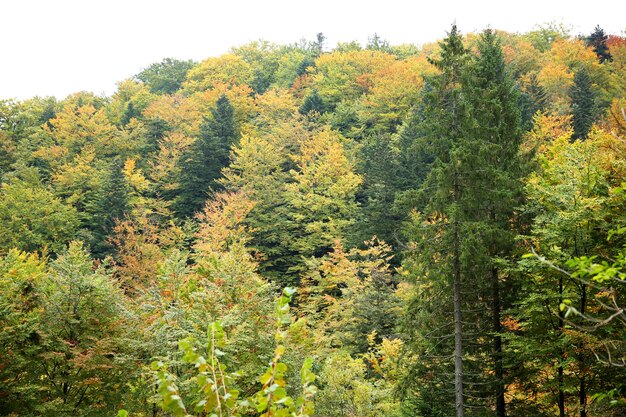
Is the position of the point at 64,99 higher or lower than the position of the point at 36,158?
higher

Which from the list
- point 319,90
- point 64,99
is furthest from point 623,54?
point 64,99

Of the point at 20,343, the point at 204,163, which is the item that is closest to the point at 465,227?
the point at 20,343

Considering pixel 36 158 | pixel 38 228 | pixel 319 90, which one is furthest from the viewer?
pixel 319 90

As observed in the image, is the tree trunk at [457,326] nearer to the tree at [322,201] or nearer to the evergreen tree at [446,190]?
the evergreen tree at [446,190]

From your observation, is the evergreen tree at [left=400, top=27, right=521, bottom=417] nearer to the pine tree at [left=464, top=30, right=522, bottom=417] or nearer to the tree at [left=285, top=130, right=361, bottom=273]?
the pine tree at [left=464, top=30, right=522, bottom=417]

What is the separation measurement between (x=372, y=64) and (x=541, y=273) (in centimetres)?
4331

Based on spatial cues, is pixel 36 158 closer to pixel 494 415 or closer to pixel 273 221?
pixel 273 221

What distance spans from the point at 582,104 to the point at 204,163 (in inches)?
1105

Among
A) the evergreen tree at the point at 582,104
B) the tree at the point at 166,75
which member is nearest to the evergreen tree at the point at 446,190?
the evergreen tree at the point at 582,104

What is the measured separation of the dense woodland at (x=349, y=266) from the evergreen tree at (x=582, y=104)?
0.75ft

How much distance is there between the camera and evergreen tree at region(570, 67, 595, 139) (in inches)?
1321

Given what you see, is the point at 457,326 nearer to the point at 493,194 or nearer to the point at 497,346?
the point at 497,346

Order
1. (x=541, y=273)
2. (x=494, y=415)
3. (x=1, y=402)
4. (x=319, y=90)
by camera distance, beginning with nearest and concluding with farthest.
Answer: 1. (x=1, y=402)
2. (x=541, y=273)
3. (x=494, y=415)
4. (x=319, y=90)

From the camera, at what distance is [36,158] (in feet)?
141
